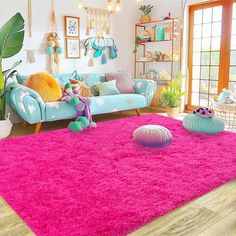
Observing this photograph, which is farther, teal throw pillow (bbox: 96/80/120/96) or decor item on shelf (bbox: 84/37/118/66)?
decor item on shelf (bbox: 84/37/118/66)

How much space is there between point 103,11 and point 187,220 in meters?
4.43

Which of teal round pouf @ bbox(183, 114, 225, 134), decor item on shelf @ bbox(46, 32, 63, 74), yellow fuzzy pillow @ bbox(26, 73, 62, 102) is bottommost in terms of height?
teal round pouf @ bbox(183, 114, 225, 134)

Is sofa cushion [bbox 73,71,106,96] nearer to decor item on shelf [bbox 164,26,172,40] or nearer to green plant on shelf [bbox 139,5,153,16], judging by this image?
decor item on shelf [bbox 164,26,172,40]

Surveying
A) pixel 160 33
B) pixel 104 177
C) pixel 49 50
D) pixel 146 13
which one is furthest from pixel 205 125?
pixel 146 13

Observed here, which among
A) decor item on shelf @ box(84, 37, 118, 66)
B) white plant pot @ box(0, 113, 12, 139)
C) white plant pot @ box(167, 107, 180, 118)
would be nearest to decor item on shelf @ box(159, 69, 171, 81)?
white plant pot @ box(167, 107, 180, 118)

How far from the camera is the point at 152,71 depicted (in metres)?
5.55

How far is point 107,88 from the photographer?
14.6 feet

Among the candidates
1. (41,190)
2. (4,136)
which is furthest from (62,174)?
(4,136)

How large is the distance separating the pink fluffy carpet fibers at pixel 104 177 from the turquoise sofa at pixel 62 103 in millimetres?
485

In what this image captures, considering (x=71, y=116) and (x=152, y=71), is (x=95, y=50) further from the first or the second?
(x=71, y=116)

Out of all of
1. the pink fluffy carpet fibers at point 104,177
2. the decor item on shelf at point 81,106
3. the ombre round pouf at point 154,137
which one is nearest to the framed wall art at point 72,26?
the decor item on shelf at point 81,106

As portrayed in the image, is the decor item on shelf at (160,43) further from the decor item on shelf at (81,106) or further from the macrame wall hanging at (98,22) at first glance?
the decor item on shelf at (81,106)

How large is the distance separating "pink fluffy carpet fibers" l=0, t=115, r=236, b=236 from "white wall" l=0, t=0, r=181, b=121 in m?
1.92

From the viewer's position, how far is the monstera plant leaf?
3.28 meters
